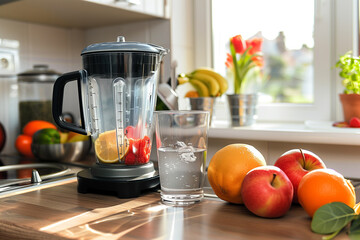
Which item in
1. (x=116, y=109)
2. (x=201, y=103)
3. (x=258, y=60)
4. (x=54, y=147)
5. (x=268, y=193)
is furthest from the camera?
(x=258, y=60)

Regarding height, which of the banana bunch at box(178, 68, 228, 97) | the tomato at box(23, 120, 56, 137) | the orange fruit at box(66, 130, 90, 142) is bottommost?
the orange fruit at box(66, 130, 90, 142)

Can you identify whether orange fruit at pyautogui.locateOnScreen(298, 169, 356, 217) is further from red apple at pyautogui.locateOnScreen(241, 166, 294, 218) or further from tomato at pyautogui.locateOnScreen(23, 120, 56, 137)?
tomato at pyautogui.locateOnScreen(23, 120, 56, 137)

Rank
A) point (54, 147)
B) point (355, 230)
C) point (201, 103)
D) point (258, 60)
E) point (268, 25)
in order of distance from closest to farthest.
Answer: point (355, 230)
point (54, 147)
point (201, 103)
point (258, 60)
point (268, 25)

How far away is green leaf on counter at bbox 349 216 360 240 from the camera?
22.1 inches

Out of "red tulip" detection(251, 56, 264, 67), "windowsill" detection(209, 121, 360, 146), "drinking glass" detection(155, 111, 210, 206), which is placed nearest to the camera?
"drinking glass" detection(155, 111, 210, 206)

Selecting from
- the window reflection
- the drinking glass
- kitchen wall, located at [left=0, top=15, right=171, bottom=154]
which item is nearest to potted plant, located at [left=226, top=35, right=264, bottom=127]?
the window reflection

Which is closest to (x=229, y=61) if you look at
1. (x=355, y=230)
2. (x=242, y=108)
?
(x=242, y=108)

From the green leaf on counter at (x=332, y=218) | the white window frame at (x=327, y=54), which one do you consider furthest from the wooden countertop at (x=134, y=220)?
the white window frame at (x=327, y=54)

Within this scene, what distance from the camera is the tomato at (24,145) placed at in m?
1.37

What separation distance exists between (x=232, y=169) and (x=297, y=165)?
0.13 meters

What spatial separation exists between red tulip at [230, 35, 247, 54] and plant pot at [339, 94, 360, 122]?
367 millimetres

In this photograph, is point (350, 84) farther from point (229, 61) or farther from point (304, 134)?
point (229, 61)

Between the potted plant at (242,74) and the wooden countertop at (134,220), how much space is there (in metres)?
0.59

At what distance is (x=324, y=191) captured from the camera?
2.17 feet
